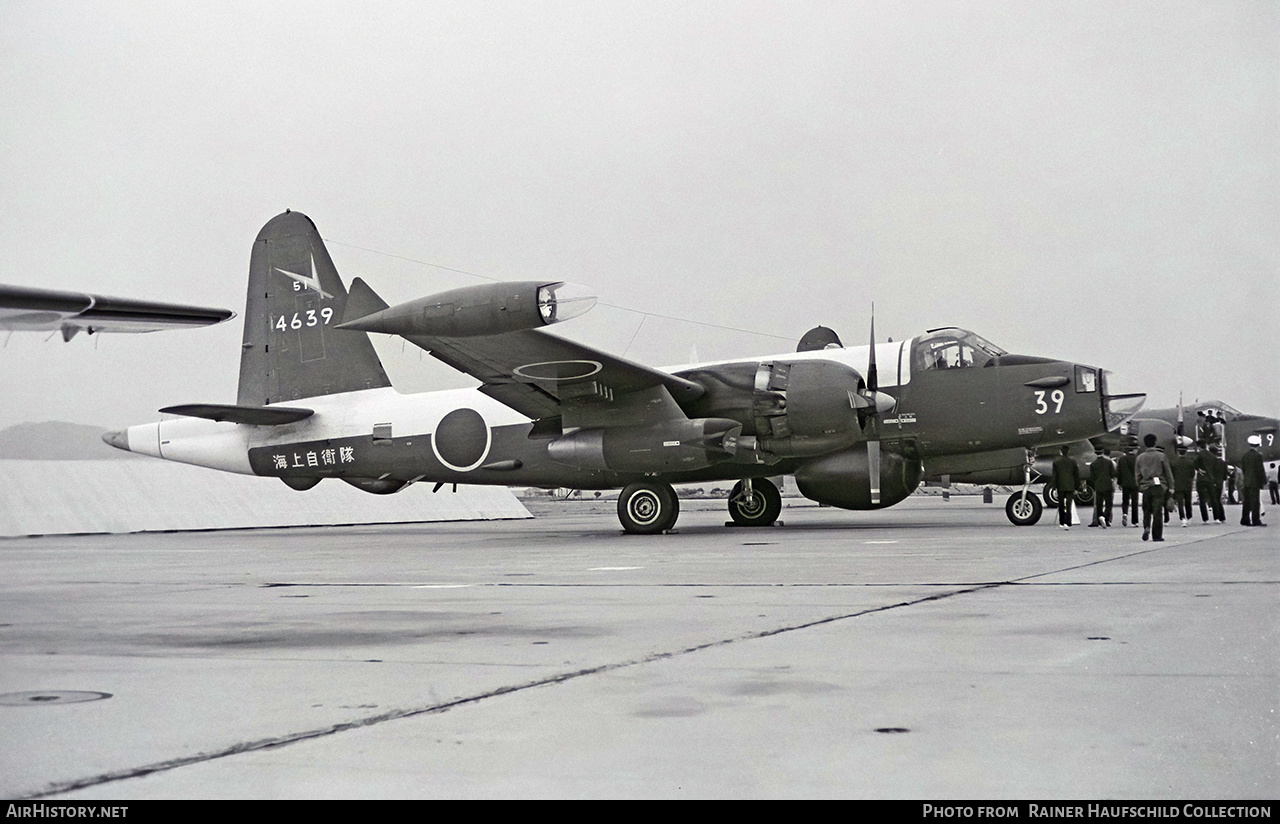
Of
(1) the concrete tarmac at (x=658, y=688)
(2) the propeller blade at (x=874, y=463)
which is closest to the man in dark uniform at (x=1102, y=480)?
(2) the propeller blade at (x=874, y=463)

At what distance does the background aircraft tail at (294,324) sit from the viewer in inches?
901

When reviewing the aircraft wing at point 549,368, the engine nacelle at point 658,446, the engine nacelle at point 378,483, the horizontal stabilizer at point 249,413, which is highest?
the aircraft wing at point 549,368

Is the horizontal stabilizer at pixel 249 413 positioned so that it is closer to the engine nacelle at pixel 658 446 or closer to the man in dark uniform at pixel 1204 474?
the engine nacelle at pixel 658 446

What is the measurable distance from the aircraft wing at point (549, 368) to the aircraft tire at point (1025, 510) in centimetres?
660

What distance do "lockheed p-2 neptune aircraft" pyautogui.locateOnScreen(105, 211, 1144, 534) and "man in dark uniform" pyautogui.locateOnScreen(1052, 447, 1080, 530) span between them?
1.80 ft

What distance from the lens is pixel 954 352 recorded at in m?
19.0

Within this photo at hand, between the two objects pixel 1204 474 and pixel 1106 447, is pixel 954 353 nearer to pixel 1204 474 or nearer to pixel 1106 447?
pixel 1204 474

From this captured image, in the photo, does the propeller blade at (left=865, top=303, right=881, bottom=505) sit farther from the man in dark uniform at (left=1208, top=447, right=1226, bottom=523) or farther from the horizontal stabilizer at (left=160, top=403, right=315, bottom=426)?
the horizontal stabilizer at (left=160, top=403, right=315, bottom=426)

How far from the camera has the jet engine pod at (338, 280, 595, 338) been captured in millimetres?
13961

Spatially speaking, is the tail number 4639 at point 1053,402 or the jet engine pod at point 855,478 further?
the jet engine pod at point 855,478

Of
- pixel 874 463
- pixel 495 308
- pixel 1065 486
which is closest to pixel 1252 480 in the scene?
pixel 1065 486

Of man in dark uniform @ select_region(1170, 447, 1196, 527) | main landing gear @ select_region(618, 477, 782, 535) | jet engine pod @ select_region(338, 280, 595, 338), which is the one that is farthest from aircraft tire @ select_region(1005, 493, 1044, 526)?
jet engine pod @ select_region(338, 280, 595, 338)

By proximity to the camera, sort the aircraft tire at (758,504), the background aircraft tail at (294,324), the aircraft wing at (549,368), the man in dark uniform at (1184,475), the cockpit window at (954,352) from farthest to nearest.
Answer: the background aircraft tail at (294,324), the aircraft tire at (758,504), the cockpit window at (954,352), the man in dark uniform at (1184,475), the aircraft wing at (549,368)
